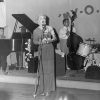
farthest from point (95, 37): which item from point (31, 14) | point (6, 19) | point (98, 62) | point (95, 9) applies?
point (6, 19)

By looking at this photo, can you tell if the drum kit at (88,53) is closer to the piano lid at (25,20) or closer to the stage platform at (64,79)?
the stage platform at (64,79)

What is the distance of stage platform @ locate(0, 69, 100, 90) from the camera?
5.68 metres

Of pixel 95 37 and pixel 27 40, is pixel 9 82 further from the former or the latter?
pixel 95 37

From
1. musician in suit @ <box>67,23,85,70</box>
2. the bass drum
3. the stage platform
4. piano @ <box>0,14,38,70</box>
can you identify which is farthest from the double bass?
piano @ <box>0,14,38,70</box>

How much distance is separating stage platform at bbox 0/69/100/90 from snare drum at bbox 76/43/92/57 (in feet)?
1.71

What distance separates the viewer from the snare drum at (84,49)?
6062 millimetres

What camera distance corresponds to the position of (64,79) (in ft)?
19.5

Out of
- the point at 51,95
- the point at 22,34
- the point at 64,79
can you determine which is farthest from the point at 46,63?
the point at 22,34

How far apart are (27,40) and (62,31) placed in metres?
0.93

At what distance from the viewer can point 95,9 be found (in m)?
7.95

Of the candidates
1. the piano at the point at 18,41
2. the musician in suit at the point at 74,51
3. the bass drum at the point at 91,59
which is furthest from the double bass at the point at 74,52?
the piano at the point at 18,41

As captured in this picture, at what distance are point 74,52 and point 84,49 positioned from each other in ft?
1.22

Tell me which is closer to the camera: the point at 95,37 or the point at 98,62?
the point at 98,62

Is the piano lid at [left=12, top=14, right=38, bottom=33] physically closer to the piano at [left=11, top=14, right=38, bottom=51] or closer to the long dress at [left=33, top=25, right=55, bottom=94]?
the piano at [left=11, top=14, right=38, bottom=51]
